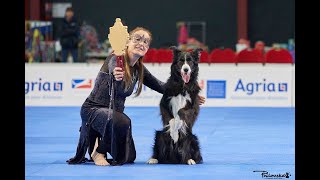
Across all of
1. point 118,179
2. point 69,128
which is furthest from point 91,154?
point 69,128

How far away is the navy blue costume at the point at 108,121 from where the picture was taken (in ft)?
29.2

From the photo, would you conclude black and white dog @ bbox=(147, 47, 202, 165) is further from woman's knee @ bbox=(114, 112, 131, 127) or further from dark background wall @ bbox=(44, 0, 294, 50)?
dark background wall @ bbox=(44, 0, 294, 50)

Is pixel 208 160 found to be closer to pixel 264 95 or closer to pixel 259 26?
pixel 264 95

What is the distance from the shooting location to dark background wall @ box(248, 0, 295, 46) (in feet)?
101

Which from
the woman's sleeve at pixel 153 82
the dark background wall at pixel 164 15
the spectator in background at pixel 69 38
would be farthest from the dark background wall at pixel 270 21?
the woman's sleeve at pixel 153 82

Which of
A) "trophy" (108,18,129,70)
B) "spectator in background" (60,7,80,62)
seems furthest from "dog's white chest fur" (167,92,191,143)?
"spectator in background" (60,7,80,62)

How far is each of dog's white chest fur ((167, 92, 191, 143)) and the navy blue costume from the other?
1.59 feet

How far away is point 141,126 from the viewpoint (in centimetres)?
Answer: 1413

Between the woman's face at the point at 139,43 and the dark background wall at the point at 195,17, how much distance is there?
2145 centimetres

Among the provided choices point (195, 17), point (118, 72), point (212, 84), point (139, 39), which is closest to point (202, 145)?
point (139, 39)

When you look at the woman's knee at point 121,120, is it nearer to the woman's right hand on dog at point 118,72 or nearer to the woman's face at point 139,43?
the woman's right hand on dog at point 118,72

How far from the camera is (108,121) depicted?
889cm

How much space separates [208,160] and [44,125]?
210 inches

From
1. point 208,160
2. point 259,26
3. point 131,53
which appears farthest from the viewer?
point 259,26
